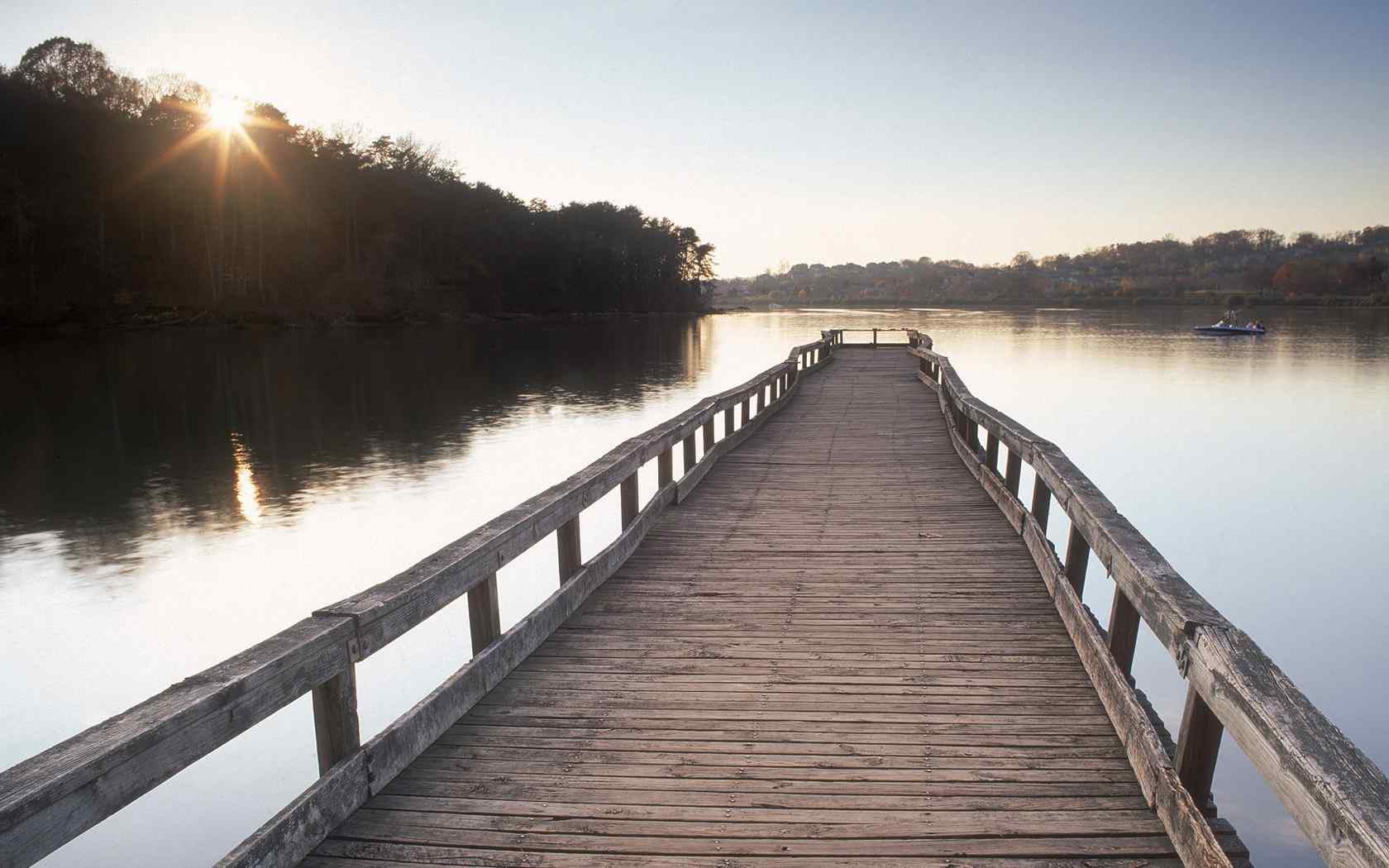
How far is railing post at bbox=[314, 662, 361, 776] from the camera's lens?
283 cm

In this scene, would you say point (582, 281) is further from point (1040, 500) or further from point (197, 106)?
point (1040, 500)

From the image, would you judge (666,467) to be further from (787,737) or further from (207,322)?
(207,322)

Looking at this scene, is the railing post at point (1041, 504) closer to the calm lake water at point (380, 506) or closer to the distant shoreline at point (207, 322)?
the calm lake water at point (380, 506)

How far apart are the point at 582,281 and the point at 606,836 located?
101415 mm

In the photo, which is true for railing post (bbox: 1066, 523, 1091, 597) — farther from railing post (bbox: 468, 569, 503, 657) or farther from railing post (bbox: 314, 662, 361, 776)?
railing post (bbox: 314, 662, 361, 776)

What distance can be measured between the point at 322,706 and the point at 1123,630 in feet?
10.9

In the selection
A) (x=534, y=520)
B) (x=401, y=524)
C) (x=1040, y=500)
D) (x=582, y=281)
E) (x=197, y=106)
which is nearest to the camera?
(x=534, y=520)

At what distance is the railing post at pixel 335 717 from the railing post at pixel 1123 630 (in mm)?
3130

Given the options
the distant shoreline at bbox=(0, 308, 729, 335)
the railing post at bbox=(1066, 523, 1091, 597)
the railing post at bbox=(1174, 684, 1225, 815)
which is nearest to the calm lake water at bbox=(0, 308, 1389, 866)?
the railing post at bbox=(1066, 523, 1091, 597)

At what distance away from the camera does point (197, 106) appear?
214 ft

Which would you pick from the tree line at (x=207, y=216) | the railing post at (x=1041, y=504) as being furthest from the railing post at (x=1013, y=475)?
the tree line at (x=207, y=216)

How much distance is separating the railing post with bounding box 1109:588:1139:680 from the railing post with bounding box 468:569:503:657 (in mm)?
2836

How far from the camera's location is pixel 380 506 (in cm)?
1669

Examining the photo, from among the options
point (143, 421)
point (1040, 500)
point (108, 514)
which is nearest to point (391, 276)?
point (143, 421)
